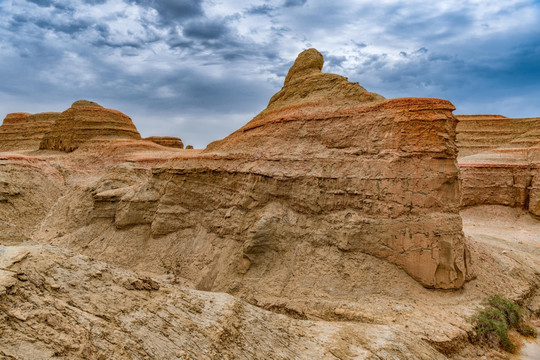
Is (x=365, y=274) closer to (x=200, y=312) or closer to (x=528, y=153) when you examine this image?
(x=200, y=312)

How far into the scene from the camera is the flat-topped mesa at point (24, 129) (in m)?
39.2

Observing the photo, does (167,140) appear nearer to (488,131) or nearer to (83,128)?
(83,128)

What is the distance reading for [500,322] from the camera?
9.20 metres

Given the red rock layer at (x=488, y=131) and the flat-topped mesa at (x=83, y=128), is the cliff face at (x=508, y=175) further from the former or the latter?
the flat-topped mesa at (x=83, y=128)

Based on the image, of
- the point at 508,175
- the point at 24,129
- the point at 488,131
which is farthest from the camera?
the point at 24,129

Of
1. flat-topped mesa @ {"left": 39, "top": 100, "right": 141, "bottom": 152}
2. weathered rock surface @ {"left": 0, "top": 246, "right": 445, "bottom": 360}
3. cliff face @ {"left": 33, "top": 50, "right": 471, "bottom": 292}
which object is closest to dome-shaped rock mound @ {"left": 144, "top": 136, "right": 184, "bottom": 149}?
flat-topped mesa @ {"left": 39, "top": 100, "right": 141, "bottom": 152}

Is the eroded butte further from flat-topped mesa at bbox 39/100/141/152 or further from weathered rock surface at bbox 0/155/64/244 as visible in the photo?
flat-topped mesa at bbox 39/100/141/152

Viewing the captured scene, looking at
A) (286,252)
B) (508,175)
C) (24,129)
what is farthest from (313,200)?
(24,129)

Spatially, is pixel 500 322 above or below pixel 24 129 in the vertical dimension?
below

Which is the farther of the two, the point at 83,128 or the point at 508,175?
the point at 83,128

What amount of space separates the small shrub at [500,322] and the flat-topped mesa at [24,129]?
43450mm

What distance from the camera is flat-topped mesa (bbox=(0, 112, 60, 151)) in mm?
39244

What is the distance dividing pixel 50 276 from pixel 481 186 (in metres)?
28.5

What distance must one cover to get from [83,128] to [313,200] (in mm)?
28035
